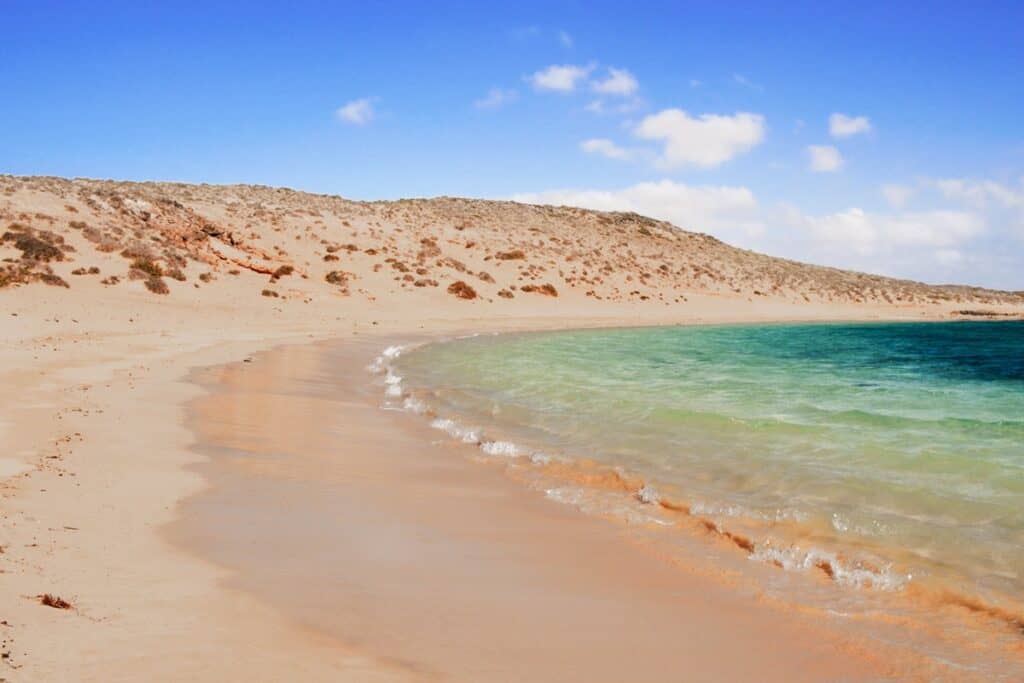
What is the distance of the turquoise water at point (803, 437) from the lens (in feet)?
21.3

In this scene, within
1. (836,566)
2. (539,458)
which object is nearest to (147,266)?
(539,458)

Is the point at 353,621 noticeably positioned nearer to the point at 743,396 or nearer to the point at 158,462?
the point at 158,462

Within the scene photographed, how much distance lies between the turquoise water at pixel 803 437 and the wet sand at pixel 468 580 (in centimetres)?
142

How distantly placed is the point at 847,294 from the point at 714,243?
724 inches

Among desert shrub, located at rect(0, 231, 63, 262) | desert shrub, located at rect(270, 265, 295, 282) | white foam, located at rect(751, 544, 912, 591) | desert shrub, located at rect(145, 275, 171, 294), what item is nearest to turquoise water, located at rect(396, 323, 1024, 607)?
white foam, located at rect(751, 544, 912, 591)

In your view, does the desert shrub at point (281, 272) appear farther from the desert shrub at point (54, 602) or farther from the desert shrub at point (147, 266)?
the desert shrub at point (54, 602)

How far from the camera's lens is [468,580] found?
5.25 m

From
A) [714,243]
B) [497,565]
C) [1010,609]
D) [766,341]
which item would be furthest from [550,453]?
[714,243]

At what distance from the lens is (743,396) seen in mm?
14953

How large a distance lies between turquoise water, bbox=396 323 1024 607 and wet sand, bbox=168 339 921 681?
4.64ft

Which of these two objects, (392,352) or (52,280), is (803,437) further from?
(52,280)

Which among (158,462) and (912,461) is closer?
(158,462)

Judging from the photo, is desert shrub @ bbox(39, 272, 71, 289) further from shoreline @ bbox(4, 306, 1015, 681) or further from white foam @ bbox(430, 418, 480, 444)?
white foam @ bbox(430, 418, 480, 444)

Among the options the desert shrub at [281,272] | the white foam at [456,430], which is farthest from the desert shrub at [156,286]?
the white foam at [456,430]
